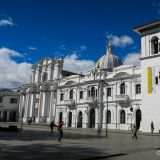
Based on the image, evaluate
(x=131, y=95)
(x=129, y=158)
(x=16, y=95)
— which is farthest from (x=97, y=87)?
(x=129, y=158)

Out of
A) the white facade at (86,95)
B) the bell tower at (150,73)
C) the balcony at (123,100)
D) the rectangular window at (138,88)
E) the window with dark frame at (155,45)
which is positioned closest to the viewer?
the bell tower at (150,73)

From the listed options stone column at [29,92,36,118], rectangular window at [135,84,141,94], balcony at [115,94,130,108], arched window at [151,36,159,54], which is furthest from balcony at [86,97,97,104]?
stone column at [29,92,36,118]

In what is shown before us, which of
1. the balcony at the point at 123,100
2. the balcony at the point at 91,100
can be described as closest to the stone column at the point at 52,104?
the balcony at the point at 91,100

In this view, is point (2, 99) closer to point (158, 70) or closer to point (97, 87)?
point (97, 87)

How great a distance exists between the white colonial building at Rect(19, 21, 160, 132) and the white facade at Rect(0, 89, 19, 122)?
7.05m

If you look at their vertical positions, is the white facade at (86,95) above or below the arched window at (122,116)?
above

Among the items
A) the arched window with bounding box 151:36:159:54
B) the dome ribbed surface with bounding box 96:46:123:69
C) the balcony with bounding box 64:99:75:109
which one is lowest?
the balcony with bounding box 64:99:75:109

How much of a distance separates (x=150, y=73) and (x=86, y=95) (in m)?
18.6

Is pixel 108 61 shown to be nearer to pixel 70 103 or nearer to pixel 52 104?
pixel 70 103

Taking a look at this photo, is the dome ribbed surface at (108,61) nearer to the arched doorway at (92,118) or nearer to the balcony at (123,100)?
the arched doorway at (92,118)

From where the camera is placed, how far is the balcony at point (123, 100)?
4579cm

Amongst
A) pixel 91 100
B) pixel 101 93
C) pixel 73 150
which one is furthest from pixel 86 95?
pixel 73 150

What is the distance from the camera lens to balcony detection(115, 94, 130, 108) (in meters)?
45.8

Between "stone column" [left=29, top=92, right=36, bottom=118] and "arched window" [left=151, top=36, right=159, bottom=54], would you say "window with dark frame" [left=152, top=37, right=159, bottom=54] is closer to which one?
"arched window" [left=151, top=36, right=159, bottom=54]
